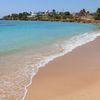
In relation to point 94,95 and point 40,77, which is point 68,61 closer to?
point 40,77

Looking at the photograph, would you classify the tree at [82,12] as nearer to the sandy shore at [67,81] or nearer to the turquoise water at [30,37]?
the turquoise water at [30,37]

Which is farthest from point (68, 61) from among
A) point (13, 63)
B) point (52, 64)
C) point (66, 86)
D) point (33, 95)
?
point (33, 95)

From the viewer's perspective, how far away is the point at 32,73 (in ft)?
30.2

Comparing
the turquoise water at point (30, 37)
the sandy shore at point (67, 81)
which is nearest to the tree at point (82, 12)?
the turquoise water at point (30, 37)

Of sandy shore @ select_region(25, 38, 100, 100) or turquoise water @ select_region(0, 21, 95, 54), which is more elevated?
sandy shore @ select_region(25, 38, 100, 100)

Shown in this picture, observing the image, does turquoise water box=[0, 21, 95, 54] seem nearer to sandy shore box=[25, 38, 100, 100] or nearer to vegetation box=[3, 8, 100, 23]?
sandy shore box=[25, 38, 100, 100]

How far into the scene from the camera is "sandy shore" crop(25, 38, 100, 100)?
659 centimetres

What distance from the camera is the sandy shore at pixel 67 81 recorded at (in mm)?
6590

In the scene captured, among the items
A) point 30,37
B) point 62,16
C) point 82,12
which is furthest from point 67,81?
point 82,12

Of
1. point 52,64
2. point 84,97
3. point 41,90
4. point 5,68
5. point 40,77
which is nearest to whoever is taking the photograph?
point 84,97

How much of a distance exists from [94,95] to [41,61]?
5.35 m

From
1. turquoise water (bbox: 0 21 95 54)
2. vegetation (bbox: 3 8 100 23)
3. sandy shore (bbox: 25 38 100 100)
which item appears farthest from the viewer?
vegetation (bbox: 3 8 100 23)

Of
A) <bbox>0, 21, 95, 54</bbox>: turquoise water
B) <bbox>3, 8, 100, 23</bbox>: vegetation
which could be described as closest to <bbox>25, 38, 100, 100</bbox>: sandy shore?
<bbox>0, 21, 95, 54</bbox>: turquoise water

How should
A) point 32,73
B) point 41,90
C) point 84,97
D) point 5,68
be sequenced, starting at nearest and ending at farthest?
1. point 84,97
2. point 41,90
3. point 32,73
4. point 5,68
